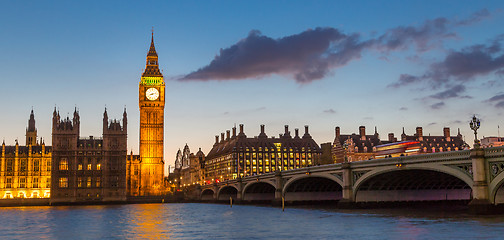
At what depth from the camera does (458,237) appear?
38781 millimetres

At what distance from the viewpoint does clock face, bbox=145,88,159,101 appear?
191 metres

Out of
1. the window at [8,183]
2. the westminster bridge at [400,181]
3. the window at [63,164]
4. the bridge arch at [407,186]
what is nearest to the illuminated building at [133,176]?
the window at [63,164]

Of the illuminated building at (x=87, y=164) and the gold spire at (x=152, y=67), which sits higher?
the gold spire at (x=152, y=67)

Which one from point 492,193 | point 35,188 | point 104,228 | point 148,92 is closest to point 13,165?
point 35,188

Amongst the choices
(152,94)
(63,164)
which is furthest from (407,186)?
(152,94)

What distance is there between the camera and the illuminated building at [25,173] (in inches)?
6093

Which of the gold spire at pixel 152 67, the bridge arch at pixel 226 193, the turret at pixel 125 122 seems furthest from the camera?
the gold spire at pixel 152 67

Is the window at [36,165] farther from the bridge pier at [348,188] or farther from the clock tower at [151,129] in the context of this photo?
the bridge pier at [348,188]

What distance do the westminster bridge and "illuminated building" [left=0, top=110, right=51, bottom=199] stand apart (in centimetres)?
6595

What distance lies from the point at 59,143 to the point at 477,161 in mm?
127846

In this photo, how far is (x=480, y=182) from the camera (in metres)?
51.6

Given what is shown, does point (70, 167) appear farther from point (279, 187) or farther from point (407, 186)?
point (407, 186)

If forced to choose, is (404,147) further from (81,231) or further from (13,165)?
(81,231)

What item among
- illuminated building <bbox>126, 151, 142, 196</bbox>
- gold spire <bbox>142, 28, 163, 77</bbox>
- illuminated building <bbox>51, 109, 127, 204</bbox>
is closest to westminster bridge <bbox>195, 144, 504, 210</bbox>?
illuminated building <bbox>51, 109, 127, 204</bbox>
